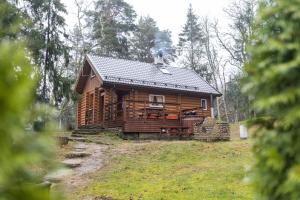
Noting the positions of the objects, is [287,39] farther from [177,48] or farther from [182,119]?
[177,48]

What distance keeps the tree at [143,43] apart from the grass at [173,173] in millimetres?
26848

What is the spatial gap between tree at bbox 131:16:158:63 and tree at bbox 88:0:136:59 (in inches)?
86.7

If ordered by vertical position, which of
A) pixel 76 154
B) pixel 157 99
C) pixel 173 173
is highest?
pixel 157 99

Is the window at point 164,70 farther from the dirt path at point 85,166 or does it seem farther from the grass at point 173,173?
the grass at point 173,173

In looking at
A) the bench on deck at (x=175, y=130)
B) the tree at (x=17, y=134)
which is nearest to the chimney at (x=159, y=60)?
the bench on deck at (x=175, y=130)

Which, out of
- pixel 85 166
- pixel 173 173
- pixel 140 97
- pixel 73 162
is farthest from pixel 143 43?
pixel 173 173

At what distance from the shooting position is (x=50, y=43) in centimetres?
2222

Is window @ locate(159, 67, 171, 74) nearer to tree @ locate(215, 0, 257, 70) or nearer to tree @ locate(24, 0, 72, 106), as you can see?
tree @ locate(24, 0, 72, 106)

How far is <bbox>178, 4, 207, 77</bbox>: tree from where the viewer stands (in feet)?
130

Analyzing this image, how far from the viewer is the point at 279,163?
2195 millimetres

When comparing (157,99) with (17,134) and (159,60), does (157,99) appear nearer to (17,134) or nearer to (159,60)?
(159,60)

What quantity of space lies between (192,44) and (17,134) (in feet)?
138

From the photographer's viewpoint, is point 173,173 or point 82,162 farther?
point 82,162

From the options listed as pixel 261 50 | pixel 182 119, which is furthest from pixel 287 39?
pixel 182 119
